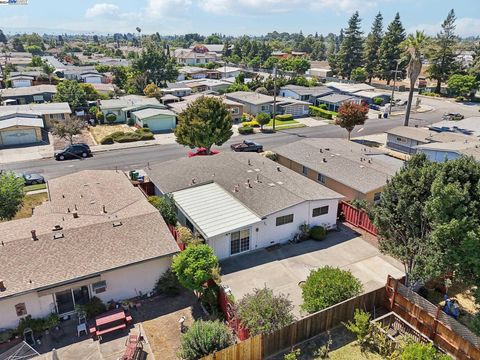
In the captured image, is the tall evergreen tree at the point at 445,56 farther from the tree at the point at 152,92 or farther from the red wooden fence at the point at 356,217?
the red wooden fence at the point at 356,217

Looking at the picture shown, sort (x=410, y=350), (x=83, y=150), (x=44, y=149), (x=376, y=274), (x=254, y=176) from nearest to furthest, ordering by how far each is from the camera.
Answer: (x=410, y=350) → (x=376, y=274) → (x=254, y=176) → (x=83, y=150) → (x=44, y=149)

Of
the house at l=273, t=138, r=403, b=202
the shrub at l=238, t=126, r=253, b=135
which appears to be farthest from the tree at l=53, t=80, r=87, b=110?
the house at l=273, t=138, r=403, b=202

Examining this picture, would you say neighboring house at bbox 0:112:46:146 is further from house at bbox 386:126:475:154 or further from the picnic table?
house at bbox 386:126:475:154

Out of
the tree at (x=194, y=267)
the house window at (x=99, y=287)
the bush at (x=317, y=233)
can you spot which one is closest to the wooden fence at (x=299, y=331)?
the tree at (x=194, y=267)

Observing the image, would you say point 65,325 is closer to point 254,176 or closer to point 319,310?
point 319,310

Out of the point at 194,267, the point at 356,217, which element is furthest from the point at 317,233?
the point at 194,267

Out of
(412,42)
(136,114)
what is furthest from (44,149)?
(412,42)

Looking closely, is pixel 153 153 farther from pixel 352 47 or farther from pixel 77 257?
pixel 352 47
